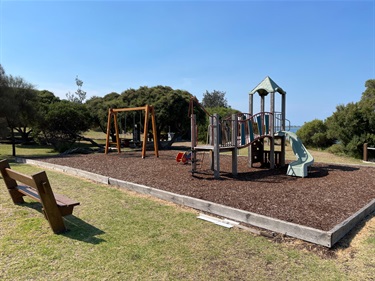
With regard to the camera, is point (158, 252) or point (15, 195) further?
point (15, 195)

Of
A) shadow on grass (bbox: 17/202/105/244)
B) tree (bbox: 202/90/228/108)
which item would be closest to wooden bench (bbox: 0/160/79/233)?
shadow on grass (bbox: 17/202/105/244)

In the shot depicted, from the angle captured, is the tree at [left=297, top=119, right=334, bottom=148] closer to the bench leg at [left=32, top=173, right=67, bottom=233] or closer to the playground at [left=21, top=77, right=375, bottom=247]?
the playground at [left=21, top=77, right=375, bottom=247]

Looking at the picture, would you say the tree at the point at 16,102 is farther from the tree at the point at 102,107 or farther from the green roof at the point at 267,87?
the green roof at the point at 267,87

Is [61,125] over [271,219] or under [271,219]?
over

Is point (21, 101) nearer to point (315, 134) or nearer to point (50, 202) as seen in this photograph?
point (50, 202)

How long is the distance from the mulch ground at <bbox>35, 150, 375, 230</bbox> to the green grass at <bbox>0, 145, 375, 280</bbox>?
0.65 m

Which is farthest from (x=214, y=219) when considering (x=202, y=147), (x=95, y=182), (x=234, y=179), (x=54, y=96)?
(x=54, y=96)

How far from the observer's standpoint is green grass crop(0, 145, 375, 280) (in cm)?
305

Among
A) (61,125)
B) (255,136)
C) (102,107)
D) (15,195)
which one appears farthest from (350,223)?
(102,107)

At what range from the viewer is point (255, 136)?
32.9 ft

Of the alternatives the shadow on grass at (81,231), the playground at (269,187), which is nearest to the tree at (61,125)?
the playground at (269,187)

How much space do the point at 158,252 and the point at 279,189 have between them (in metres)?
4.16

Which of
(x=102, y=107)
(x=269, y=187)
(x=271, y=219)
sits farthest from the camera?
(x=102, y=107)

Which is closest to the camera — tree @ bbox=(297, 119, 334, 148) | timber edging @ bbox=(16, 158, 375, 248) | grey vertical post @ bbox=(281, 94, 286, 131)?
timber edging @ bbox=(16, 158, 375, 248)
